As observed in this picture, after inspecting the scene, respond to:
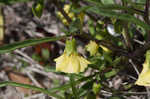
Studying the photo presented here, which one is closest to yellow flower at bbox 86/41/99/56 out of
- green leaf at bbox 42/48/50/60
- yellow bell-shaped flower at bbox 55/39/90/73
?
yellow bell-shaped flower at bbox 55/39/90/73

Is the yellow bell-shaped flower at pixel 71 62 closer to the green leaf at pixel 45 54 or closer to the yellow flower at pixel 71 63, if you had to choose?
the yellow flower at pixel 71 63

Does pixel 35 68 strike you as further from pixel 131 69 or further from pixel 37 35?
pixel 131 69

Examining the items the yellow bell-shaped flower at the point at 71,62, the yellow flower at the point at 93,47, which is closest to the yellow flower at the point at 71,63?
the yellow bell-shaped flower at the point at 71,62

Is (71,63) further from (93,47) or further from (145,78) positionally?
(145,78)

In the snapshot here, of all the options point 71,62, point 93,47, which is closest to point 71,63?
point 71,62

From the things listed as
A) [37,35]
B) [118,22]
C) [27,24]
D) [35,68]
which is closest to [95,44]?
[118,22]

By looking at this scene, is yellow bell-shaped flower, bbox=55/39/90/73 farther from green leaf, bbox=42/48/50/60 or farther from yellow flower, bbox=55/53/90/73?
green leaf, bbox=42/48/50/60

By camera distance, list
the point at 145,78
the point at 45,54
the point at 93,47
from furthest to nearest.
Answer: the point at 45,54 → the point at 93,47 → the point at 145,78

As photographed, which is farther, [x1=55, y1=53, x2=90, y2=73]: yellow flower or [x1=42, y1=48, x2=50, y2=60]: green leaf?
[x1=42, y1=48, x2=50, y2=60]: green leaf
